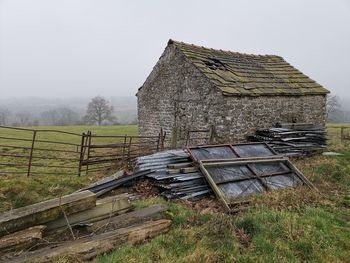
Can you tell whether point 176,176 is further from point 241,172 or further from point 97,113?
point 97,113

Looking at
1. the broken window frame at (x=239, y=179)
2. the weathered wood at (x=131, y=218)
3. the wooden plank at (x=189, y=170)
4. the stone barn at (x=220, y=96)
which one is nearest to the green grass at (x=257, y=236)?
the weathered wood at (x=131, y=218)

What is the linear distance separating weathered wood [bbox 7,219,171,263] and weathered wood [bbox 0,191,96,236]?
0.73 m

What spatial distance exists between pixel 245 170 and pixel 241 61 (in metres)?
11.7

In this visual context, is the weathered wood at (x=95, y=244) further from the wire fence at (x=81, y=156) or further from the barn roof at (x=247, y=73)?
the barn roof at (x=247, y=73)

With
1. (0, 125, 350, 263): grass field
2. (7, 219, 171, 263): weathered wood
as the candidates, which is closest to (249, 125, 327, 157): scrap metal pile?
(0, 125, 350, 263): grass field

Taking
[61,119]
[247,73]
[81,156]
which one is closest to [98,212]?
[81,156]

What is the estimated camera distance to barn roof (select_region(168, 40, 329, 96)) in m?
15.7

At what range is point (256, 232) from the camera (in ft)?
20.5

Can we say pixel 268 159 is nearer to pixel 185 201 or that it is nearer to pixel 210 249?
pixel 185 201

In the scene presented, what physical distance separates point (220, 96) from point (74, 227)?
32.2ft

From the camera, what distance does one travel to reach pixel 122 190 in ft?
29.4

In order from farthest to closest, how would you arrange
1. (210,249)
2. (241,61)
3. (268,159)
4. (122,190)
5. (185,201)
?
(241,61) → (268,159) → (122,190) → (185,201) → (210,249)

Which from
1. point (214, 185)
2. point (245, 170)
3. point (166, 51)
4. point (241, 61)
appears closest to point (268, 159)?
point (245, 170)

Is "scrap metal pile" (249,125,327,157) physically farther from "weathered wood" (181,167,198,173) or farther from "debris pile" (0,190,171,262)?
"debris pile" (0,190,171,262)
